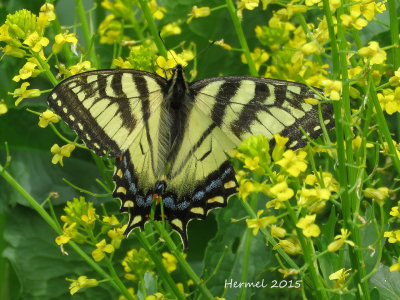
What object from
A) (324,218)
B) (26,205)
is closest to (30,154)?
(26,205)

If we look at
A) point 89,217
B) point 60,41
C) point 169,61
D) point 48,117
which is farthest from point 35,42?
point 89,217

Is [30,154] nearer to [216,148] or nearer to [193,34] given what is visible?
[193,34]

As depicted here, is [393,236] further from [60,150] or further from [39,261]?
[39,261]

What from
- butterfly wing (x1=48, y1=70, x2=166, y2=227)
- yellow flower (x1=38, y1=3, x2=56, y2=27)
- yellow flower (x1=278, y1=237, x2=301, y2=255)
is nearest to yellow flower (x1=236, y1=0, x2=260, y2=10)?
butterfly wing (x1=48, y1=70, x2=166, y2=227)

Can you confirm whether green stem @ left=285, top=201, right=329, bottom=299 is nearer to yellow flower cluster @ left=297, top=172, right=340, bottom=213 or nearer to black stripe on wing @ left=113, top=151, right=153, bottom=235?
yellow flower cluster @ left=297, top=172, right=340, bottom=213

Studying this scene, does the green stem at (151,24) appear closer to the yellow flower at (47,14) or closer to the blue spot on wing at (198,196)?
the yellow flower at (47,14)
